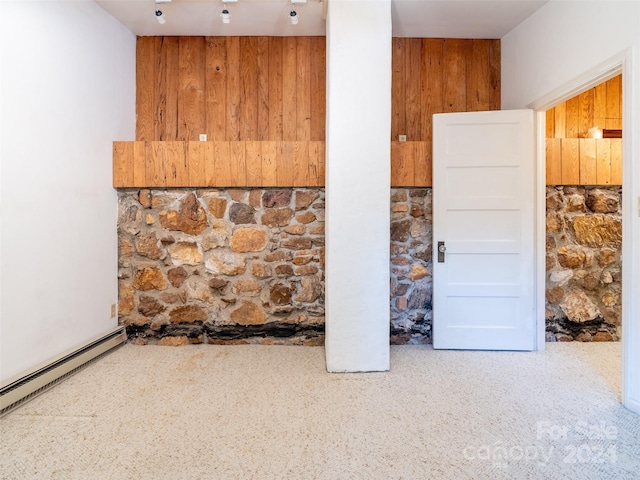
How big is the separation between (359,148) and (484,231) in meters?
1.34

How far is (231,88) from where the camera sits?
3223mm

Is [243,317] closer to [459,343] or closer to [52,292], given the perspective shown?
[52,292]

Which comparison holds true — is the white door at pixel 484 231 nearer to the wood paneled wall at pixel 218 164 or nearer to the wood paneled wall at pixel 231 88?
the wood paneled wall at pixel 218 164

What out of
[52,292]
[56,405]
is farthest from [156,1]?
[56,405]

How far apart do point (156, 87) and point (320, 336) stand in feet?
Result: 8.87

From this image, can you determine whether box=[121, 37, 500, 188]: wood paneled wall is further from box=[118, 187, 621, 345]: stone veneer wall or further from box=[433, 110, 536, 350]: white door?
box=[118, 187, 621, 345]: stone veneer wall

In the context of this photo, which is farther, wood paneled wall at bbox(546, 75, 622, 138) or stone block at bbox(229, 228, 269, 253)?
wood paneled wall at bbox(546, 75, 622, 138)

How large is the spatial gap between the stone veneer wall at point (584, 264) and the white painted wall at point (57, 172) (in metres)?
3.78

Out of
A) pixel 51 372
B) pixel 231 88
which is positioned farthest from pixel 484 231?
pixel 51 372

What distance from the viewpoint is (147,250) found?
3.02m

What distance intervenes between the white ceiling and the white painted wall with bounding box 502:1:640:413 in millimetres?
280

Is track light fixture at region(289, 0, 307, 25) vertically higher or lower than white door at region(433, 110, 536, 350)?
higher

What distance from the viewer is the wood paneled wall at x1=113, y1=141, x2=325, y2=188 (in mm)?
2957

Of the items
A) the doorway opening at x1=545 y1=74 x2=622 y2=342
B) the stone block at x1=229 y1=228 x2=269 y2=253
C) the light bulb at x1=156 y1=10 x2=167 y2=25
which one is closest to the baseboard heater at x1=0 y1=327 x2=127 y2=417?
the stone block at x1=229 y1=228 x2=269 y2=253
